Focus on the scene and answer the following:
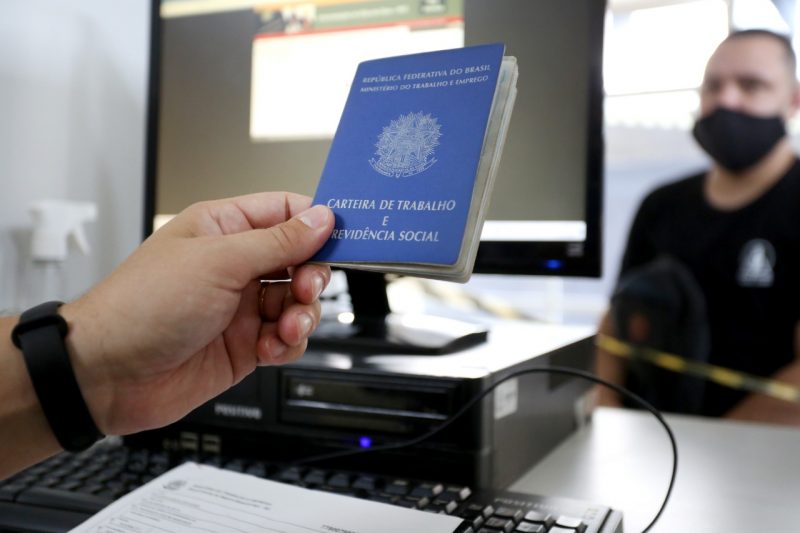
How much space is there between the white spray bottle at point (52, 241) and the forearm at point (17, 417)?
0.45 metres

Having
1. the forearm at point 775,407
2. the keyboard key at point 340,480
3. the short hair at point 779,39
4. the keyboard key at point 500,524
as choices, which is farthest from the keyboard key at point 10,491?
the short hair at point 779,39

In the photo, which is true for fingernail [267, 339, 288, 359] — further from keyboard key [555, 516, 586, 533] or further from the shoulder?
the shoulder

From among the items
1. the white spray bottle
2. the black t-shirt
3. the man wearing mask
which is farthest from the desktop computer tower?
the black t-shirt

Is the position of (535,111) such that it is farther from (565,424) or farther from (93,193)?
(93,193)

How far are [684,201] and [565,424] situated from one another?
1.33 m

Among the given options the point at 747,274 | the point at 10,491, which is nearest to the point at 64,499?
the point at 10,491

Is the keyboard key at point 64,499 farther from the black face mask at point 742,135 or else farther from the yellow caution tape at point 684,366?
the black face mask at point 742,135

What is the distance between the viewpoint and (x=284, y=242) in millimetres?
410

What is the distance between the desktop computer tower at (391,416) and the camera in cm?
52

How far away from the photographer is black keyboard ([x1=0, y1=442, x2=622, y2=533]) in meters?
0.43

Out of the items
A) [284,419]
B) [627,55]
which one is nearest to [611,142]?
[627,55]

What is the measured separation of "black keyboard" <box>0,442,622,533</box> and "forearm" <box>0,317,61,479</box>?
0.21 feet

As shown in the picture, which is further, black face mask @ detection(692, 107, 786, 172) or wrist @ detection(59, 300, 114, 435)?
black face mask @ detection(692, 107, 786, 172)

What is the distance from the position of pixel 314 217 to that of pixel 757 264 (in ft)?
5.17
